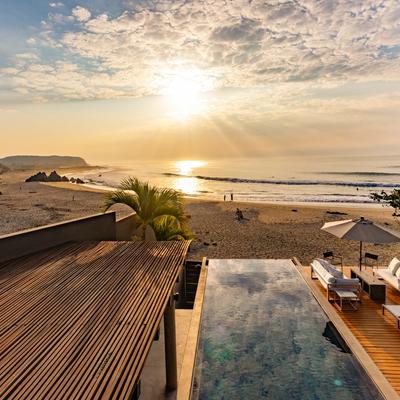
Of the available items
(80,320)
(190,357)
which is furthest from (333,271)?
(80,320)

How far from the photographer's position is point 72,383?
2.61m

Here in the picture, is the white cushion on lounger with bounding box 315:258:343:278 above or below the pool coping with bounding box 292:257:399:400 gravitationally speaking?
above

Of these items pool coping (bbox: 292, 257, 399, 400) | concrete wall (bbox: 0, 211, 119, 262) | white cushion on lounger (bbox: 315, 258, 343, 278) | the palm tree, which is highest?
the palm tree

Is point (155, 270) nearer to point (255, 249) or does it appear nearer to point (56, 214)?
point (255, 249)

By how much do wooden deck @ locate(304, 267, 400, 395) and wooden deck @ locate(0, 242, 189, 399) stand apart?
3737 mm

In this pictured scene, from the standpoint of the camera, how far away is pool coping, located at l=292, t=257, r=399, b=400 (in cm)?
436

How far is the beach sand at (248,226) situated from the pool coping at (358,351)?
7274 millimetres

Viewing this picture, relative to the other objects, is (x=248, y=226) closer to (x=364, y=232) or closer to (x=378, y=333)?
(x=364, y=232)

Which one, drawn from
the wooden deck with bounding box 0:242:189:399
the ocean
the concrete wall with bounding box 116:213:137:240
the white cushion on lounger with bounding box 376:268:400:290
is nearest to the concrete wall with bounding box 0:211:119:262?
the concrete wall with bounding box 116:213:137:240

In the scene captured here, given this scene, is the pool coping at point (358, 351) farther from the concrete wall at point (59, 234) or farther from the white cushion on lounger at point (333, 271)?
the concrete wall at point (59, 234)

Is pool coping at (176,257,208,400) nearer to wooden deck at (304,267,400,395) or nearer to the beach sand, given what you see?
wooden deck at (304,267,400,395)

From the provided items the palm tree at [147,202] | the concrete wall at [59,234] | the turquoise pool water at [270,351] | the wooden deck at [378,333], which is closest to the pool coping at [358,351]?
the turquoise pool water at [270,351]

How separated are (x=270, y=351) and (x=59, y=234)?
5.56 meters

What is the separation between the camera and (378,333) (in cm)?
611
